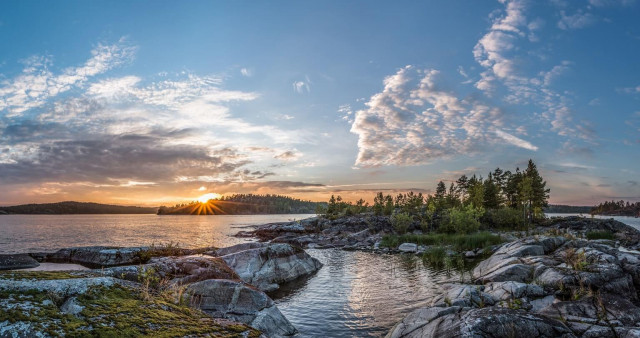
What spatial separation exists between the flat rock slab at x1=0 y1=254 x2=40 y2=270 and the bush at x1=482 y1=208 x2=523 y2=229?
89.7 metres

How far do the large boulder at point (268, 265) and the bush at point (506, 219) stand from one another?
7089 cm

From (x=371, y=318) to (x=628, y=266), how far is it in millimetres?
13226

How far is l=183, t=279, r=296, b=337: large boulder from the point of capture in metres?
13.5

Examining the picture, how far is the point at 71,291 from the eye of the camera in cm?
706

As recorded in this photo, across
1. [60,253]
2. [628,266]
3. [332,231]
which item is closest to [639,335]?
[628,266]

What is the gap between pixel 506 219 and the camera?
82.4 m

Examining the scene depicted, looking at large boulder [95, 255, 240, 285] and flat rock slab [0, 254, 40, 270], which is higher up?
large boulder [95, 255, 240, 285]

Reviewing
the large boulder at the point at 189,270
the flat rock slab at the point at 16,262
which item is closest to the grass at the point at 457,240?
the large boulder at the point at 189,270

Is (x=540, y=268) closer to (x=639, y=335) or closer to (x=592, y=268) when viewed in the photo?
(x=592, y=268)

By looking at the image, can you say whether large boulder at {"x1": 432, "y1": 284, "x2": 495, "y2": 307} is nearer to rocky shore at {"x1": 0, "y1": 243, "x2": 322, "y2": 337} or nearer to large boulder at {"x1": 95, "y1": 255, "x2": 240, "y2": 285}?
rocky shore at {"x1": 0, "y1": 243, "x2": 322, "y2": 337}

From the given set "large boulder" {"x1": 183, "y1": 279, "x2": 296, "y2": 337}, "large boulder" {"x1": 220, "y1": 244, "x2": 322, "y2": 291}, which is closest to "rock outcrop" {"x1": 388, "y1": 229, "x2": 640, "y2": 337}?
"large boulder" {"x1": 183, "y1": 279, "x2": 296, "y2": 337}

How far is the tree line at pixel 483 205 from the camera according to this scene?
238 ft

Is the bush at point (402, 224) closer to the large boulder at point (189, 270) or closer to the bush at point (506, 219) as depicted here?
the bush at point (506, 219)

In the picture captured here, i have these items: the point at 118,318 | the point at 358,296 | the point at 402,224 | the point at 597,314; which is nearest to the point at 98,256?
the point at 358,296
